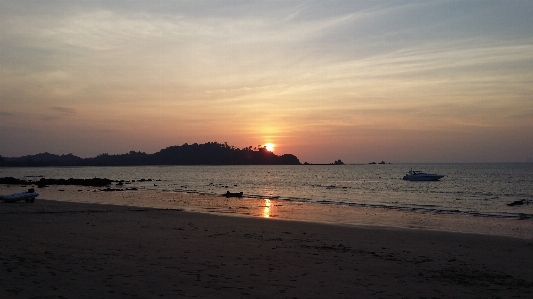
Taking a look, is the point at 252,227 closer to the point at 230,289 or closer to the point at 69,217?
the point at 69,217

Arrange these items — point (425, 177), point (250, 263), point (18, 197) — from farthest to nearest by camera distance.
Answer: point (425, 177) → point (18, 197) → point (250, 263)

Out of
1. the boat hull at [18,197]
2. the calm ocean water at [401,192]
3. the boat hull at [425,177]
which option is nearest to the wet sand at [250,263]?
the boat hull at [18,197]

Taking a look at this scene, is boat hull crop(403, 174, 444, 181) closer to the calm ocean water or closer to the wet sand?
the calm ocean water

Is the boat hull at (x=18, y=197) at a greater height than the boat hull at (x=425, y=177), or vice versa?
the boat hull at (x=425, y=177)

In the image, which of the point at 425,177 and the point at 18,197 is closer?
the point at 18,197

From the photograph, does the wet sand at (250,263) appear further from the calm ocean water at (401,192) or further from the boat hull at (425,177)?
the boat hull at (425,177)

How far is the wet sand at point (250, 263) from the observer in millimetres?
9797

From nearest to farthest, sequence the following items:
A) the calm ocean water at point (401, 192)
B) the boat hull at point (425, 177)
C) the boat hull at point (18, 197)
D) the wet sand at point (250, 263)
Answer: the wet sand at point (250, 263) < the boat hull at point (18, 197) < the calm ocean water at point (401, 192) < the boat hull at point (425, 177)

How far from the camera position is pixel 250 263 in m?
12.6

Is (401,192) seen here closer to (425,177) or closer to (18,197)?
(425,177)

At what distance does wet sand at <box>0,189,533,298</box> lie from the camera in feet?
32.1

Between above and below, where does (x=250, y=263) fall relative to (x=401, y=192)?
above

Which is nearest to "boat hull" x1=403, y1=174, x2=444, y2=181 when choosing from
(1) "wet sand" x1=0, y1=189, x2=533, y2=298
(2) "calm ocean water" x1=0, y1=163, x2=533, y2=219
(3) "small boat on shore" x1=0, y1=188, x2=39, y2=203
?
(2) "calm ocean water" x1=0, y1=163, x2=533, y2=219

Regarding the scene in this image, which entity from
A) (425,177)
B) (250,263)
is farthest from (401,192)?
(250,263)
